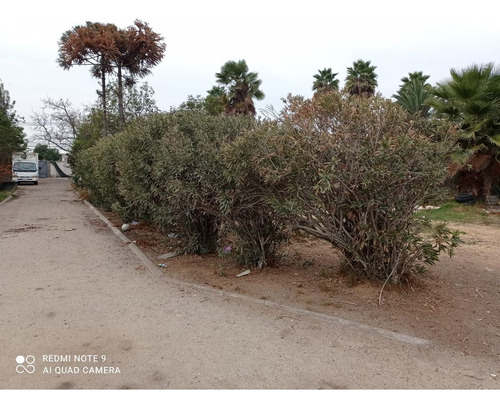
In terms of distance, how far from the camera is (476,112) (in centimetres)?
1280

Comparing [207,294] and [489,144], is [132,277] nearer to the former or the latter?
[207,294]

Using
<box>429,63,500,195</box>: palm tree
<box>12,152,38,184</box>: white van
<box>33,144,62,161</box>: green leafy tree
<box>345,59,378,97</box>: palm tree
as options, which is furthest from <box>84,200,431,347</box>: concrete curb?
<box>33,144,62,161</box>: green leafy tree

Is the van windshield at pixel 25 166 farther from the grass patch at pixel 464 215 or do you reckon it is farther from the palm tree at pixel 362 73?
the grass patch at pixel 464 215

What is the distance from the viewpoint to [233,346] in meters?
3.50

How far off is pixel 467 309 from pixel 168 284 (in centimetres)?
371

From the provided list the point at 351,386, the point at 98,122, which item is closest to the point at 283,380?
the point at 351,386

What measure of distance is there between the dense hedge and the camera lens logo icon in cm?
251

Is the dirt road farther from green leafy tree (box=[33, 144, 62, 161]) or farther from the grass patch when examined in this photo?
green leafy tree (box=[33, 144, 62, 161])

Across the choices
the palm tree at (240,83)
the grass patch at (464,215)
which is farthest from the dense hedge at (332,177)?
the palm tree at (240,83)

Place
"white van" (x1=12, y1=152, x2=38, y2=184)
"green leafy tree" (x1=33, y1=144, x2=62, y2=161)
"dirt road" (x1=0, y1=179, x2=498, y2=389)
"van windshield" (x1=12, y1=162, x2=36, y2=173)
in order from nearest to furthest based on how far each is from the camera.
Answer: "dirt road" (x1=0, y1=179, x2=498, y2=389) → "white van" (x1=12, y1=152, x2=38, y2=184) → "van windshield" (x1=12, y1=162, x2=36, y2=173) → "green leafy tree" (x1=33, y1=144, x2=62, y2=161)

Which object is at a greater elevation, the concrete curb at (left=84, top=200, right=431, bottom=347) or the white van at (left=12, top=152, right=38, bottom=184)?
the white van at (left=12, top=152, right=38, bottom=184)

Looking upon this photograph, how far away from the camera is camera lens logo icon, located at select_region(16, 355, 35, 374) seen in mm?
3098

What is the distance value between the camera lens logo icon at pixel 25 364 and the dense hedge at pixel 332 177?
2506 mm

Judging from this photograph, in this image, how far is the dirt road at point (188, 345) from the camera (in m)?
2.96
